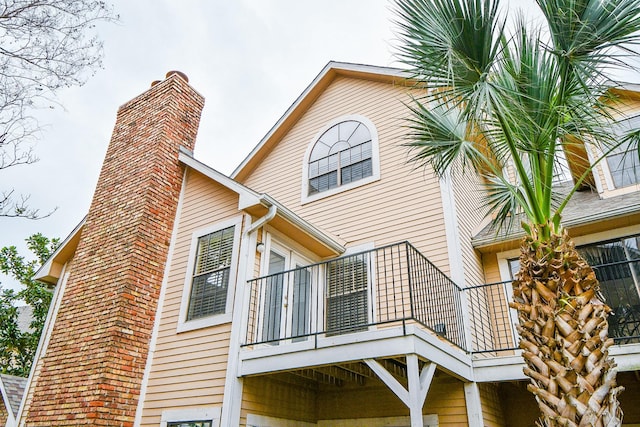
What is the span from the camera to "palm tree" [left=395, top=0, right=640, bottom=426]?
3.80m

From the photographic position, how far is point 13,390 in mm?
9227

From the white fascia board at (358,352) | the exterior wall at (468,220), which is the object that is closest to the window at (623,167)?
the exterior wall at (468,220)

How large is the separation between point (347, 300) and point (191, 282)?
275 cm

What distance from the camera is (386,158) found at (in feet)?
29.5

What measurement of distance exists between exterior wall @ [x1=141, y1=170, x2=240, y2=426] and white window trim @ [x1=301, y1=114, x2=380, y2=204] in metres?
2.37

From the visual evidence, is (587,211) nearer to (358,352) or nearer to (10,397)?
(358,352)

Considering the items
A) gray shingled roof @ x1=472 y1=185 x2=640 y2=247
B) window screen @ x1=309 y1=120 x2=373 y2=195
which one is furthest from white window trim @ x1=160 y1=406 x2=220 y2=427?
window screen @ x1=309 y1=120 x2=373 y2=195

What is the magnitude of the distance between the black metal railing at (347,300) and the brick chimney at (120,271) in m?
2.07

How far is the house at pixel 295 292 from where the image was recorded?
620 centimetres

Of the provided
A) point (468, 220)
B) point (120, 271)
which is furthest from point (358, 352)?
point (120, 271)

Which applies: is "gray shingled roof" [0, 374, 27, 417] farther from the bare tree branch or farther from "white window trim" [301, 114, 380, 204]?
"white window trim" [301, 114, 380, 204]

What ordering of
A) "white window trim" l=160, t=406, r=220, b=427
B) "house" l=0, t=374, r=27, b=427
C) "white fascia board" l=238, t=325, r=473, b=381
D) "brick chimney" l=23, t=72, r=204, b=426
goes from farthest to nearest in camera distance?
"house" l=0, t=374, r=27, b=427 → "brick chimney" l=23, t=72, r=204, b=426 → "white window trim" l=160, t=406, r=220, b=427 → "white fascia board" l=238, t=325, r=473, b=381

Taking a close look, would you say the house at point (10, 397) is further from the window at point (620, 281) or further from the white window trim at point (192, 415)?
the window at point (620, 281)

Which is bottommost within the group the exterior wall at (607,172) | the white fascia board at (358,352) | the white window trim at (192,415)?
the white window trim at (192,415)
